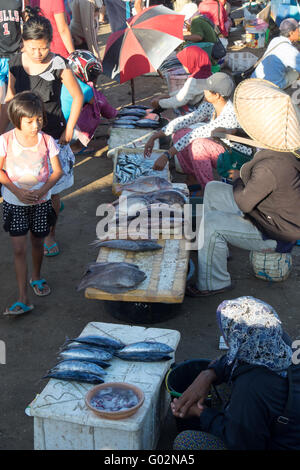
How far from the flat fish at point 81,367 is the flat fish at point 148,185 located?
2733mm

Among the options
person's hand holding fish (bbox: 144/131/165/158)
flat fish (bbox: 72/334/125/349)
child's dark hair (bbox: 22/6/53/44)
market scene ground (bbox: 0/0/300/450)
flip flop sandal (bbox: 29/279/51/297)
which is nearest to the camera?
flat fish (bbox: 72/334/125/349)

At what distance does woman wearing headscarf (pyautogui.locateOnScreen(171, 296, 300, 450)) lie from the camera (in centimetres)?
279

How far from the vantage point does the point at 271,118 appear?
4.55 meters

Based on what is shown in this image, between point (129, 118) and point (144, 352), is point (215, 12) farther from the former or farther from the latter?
point (144, 352)

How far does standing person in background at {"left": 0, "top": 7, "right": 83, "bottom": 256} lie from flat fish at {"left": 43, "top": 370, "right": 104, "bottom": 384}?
2.43 meters

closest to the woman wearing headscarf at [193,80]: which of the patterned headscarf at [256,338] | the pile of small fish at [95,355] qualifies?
the pile of small fish at [95,355]

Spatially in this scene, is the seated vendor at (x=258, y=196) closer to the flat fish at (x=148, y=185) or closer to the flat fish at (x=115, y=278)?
the flat fish at (x=148, y=185)

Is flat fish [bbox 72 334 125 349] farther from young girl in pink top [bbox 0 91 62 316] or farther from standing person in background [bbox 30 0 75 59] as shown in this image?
standing person in background [bbox 30 0 75 59]

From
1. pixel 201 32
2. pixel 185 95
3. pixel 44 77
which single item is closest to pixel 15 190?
pixel 44 77

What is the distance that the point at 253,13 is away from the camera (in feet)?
51.2

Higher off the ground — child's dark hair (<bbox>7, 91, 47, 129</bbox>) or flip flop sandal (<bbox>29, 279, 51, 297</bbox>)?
child's dark hair (<bbox>7, 91, 47, 129</bbox>)

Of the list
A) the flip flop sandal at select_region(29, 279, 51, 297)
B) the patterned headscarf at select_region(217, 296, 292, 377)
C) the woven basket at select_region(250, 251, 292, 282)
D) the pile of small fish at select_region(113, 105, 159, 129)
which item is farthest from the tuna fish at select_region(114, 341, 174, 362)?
the pile of small fish at select_region(113, 105, 159, 129)

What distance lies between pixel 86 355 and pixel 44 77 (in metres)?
2.71

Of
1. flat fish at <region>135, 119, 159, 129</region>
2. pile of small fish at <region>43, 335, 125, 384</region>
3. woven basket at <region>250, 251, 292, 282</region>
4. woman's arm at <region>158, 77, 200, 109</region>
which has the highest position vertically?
woman's arm at <region>158, 77, 200, 109</region>
